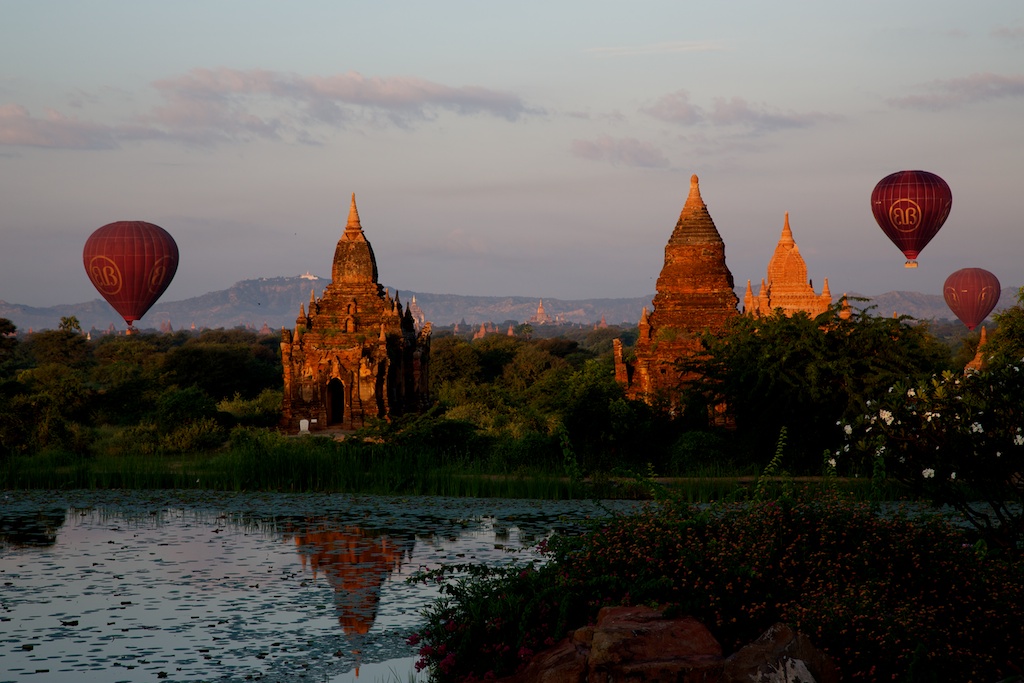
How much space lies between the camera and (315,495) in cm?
1752

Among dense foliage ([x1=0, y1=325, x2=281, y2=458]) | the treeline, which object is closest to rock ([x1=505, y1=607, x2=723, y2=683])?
the treeline

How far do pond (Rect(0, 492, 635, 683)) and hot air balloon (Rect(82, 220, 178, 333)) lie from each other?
18.0 metres

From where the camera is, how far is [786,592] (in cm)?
795

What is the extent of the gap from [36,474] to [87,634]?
10.3m

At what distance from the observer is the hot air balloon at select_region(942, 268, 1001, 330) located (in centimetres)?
5894

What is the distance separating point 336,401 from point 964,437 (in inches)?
1154

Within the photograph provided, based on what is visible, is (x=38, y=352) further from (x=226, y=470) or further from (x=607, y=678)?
(x=607, y=678)

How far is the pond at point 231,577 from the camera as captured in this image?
8.67m

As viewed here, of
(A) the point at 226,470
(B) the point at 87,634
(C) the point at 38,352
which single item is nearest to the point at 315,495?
(A) the point at 226,470

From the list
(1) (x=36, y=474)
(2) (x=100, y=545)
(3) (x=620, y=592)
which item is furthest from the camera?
(1) (x=36, y=474)

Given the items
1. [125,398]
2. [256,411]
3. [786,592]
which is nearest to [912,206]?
[256,411]

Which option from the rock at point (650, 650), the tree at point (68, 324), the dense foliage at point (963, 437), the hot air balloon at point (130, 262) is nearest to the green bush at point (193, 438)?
the hot air balloon at point (130, 262)

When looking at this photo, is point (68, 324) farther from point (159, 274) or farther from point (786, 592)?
point (786, 592)

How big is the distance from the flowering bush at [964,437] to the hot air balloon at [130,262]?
90.7 ft
